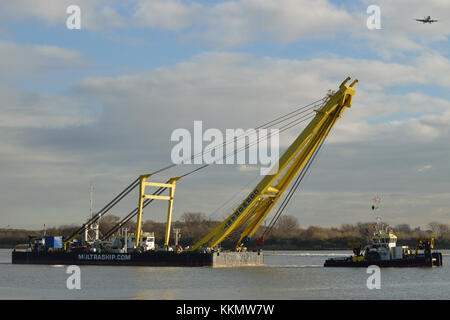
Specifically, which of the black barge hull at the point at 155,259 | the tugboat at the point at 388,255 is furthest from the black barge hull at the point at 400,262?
the black barge hull at the point at 155,259

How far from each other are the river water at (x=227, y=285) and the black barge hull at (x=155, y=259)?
19.1 ft

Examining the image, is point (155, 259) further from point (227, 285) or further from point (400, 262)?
point (400, 262)

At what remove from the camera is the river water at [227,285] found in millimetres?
41656

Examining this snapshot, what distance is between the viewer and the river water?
41656 millimetres

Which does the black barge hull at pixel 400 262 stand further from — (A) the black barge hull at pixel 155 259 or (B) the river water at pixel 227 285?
(A) the black barge hull at pixel 155 259

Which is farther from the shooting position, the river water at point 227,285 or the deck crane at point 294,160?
the deck crane at point 294,160

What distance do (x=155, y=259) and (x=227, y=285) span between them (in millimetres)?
24628

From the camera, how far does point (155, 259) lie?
71.5 m

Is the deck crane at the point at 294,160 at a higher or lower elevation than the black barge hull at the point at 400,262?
higher

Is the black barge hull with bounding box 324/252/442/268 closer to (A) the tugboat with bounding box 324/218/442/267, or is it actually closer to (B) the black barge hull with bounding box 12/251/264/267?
(A) the tugboat with bounding box 324/218/442/267

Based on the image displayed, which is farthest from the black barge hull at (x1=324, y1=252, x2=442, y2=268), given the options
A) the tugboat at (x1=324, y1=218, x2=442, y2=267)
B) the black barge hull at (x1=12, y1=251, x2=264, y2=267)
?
the black barge hull at (x1=12, y1=251, x2=264, y2=267)

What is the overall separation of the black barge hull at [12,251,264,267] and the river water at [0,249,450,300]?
582 cm

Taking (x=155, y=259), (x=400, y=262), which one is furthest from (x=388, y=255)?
(x=155, y=259)
